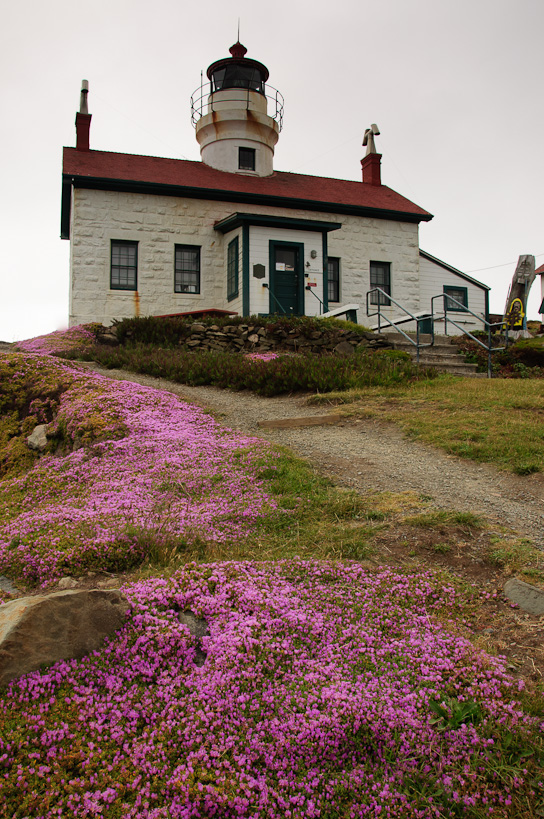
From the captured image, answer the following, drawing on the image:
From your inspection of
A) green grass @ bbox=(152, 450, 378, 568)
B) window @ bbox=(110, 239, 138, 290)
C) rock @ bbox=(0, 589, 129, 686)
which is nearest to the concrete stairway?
green grass @ bbox=(152, 450, 378, 568)

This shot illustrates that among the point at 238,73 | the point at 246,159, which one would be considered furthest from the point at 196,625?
the point at 238,73

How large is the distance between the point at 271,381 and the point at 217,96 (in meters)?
18.7

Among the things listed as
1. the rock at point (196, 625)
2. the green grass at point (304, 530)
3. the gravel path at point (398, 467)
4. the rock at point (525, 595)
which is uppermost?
the gravel path at point (398, 467)

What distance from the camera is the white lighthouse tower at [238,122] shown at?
24891 mm

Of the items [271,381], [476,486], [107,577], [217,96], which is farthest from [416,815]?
[217,96]

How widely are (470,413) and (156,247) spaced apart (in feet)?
52.6

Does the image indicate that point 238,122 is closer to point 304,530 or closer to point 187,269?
point 187,269

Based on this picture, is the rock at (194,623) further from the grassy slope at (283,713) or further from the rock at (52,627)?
the rock at (52,627)

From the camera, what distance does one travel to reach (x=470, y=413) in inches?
340

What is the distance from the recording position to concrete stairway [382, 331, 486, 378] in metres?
14.5

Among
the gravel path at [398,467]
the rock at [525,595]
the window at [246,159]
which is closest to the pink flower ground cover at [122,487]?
the gravel path at [398,467]

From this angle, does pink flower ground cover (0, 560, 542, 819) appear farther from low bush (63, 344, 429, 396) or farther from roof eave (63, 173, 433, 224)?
roof eave (63, 173, 433, 224)

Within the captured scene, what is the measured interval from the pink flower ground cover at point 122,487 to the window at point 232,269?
1304 cm

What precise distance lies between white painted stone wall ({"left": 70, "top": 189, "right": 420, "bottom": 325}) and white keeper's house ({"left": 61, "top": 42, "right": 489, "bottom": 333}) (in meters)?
0.04
